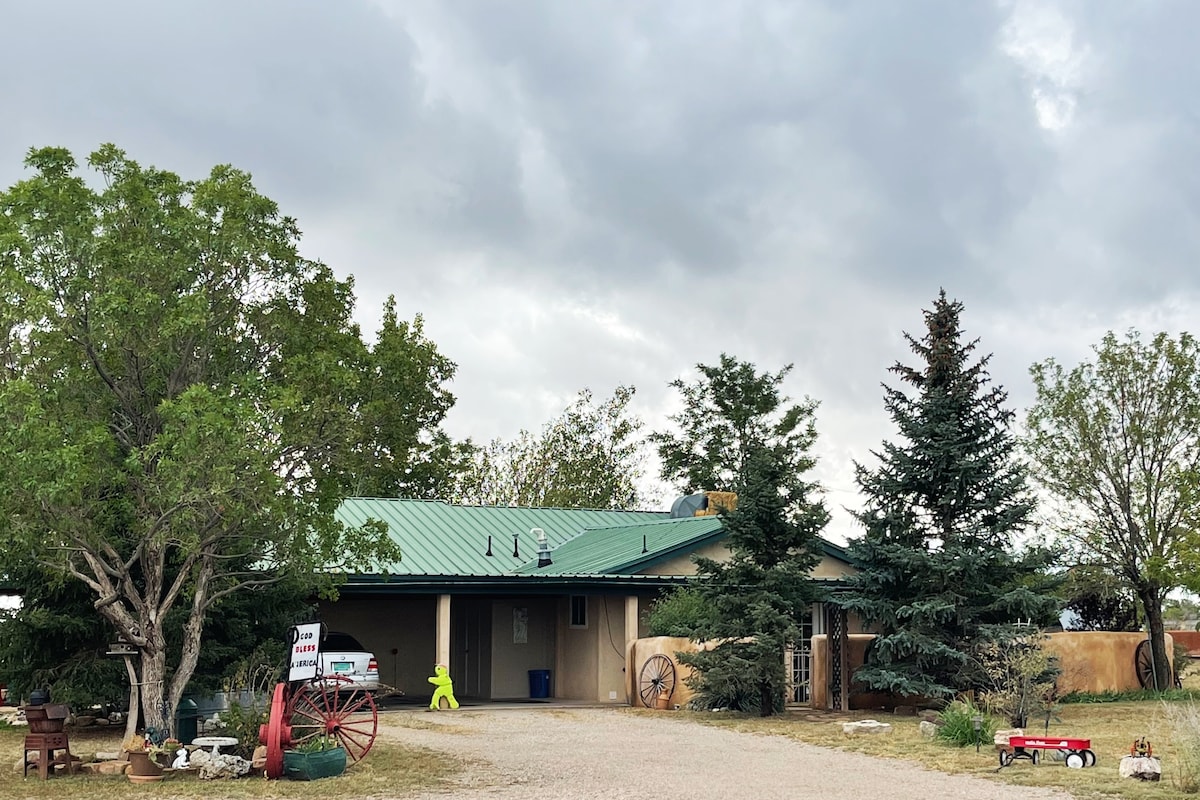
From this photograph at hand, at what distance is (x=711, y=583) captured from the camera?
22.6 meters

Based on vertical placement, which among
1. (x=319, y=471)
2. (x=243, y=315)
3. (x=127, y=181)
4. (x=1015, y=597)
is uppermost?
(x=127, y=181)

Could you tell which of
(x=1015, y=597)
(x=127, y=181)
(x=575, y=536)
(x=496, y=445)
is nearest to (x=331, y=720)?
(x=127, y=181)

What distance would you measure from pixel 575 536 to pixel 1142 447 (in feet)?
44.8

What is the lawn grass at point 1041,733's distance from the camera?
1319 centimetres

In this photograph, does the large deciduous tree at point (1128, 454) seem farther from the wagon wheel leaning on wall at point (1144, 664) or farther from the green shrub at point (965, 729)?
the green shrub at point (965, 729)

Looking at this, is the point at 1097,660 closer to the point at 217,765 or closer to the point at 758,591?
the point at 758,591

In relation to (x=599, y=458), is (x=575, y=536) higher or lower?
lower

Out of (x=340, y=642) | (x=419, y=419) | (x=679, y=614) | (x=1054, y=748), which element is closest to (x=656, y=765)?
(x=1054, y=748)

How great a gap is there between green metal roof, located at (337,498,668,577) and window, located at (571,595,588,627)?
1.45 m

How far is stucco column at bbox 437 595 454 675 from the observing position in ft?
80.0

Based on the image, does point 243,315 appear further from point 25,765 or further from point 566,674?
point 566,674

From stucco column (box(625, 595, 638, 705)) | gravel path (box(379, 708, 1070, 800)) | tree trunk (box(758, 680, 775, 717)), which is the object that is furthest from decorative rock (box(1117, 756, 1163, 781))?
stucco column (box(625, 595, 638, 705))

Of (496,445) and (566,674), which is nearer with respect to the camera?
(566,674)

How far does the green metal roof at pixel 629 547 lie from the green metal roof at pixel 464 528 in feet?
2.44
